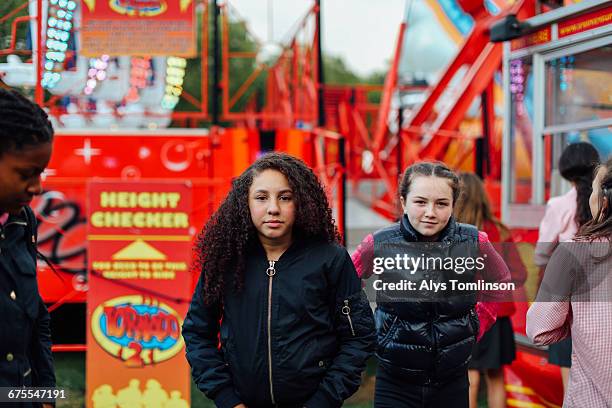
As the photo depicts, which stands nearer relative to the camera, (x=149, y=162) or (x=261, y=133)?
(x=149, y=162)

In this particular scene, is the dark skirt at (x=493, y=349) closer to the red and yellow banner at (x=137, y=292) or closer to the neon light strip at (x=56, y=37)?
the red and yellow banner at (x=137, y=292)

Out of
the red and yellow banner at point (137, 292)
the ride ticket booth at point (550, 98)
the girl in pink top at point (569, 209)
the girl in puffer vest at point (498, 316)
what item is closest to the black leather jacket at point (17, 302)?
the red and yellow banner at point (137, 292)

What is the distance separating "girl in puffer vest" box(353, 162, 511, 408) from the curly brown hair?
16.2 inches

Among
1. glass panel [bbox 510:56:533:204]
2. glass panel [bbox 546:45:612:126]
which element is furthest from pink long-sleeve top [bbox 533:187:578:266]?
glass panel [bbox 510:56:533:204]

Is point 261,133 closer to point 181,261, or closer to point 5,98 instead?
point 181,261

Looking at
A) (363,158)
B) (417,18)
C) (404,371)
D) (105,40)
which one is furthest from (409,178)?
(417,18)

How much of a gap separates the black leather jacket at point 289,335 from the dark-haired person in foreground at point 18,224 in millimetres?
556

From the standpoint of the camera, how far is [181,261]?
4312 mm

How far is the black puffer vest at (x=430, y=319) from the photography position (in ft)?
8.82

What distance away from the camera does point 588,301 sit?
2.21 m

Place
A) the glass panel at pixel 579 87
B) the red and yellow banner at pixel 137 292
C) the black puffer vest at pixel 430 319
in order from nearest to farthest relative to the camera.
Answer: the black puffer vest at pixel 430 319
the red and yellow banner at pixel 137 292
the glass panel at pixel 579 87

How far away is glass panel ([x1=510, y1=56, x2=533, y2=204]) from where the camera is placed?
555cm

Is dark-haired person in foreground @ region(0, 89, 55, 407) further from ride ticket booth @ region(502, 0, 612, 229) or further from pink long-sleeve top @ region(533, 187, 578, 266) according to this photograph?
ride ticket booth @ region(502, 0, 612, 229)

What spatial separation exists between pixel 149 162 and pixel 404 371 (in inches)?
158
